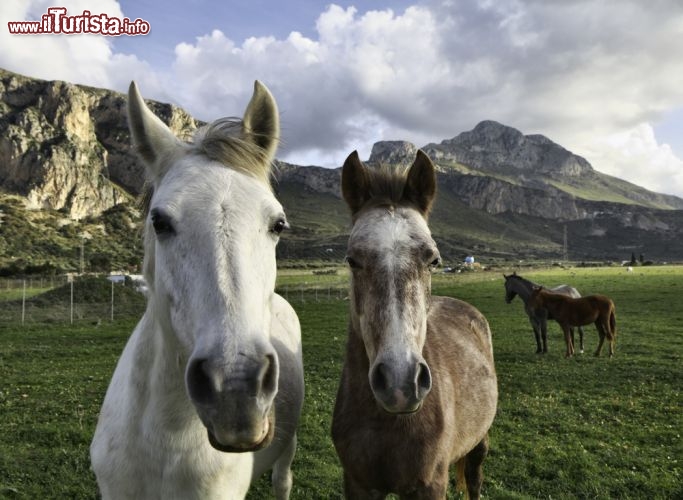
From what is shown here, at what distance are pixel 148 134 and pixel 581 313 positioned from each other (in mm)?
15996

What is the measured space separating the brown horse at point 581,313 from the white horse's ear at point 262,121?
14.9 m

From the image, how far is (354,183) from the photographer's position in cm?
332

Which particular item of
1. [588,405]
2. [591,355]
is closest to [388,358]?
[588,405]

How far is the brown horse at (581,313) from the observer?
14.6 metres

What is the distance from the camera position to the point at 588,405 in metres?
9.52

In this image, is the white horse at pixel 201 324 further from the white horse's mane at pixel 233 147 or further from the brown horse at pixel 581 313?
the brown horse at pixel 581 313

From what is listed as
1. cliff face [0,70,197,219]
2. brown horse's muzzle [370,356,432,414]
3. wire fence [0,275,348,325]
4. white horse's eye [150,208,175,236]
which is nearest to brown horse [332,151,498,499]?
brown horse's muzzle [370,356,432,414]

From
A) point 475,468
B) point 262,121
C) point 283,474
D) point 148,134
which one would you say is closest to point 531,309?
point 475,468

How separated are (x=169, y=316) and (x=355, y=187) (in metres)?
1.75

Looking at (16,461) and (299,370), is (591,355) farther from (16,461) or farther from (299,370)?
(16,461)

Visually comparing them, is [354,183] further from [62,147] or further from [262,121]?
[62,147]

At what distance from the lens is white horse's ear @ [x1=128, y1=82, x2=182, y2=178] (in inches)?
95.8

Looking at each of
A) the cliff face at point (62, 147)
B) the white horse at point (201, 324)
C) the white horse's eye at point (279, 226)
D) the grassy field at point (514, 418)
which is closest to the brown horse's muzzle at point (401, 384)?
the white horse at point (201, 324)

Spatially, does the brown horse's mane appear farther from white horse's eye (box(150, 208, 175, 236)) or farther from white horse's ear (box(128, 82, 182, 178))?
white horse's eye (box(150, 208, 175, 236))
